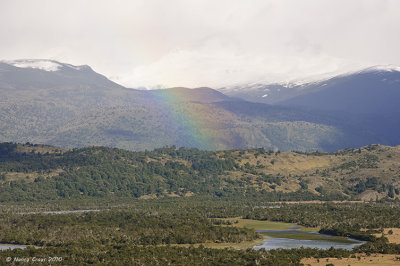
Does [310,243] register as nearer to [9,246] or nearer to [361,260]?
[361,260]

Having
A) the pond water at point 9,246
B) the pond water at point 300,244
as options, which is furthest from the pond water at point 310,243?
the pond water at point 9,246

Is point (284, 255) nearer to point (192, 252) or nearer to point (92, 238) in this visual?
point (192, 252)

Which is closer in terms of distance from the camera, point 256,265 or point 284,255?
point 256,265

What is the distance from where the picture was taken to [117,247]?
173 metres

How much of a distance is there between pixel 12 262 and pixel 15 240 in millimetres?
51246

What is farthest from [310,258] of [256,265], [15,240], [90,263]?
[15,240]

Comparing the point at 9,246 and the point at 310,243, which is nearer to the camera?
the point at 9,246

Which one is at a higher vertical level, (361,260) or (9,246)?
(361,260)
